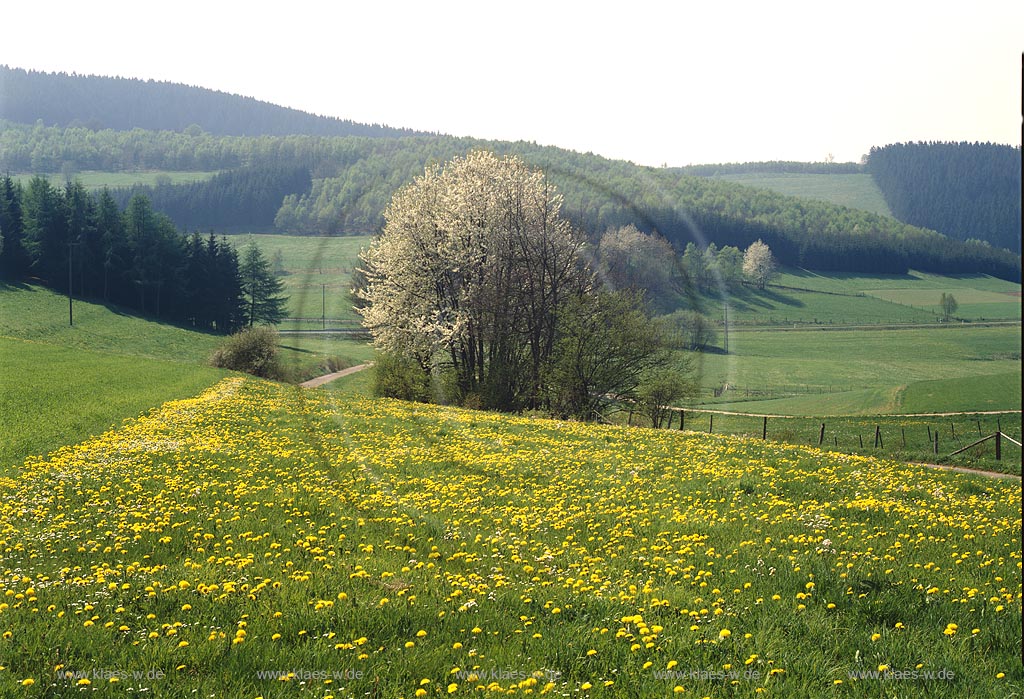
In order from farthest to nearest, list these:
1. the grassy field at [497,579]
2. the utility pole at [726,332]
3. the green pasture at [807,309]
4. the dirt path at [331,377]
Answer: the green pasture at [807,309] → the utility pole at [726,332] → the dirt path at [331,377] → the grassy field at [497,579]

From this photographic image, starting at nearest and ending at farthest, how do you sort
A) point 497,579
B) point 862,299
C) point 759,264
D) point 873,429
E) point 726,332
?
point 497,579 < point 873,429 < point 726,332 < point 862,299 < point 759,264

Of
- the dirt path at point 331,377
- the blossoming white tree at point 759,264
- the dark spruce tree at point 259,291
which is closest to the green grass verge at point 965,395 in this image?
the dirt path at point 331,377

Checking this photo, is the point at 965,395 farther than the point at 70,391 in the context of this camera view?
Yes

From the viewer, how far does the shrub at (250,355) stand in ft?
189

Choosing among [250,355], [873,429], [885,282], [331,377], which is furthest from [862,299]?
[250,355]

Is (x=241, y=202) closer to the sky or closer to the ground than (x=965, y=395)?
closer to the sky

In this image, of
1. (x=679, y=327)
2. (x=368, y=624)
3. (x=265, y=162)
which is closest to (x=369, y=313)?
(x=679, y=327)

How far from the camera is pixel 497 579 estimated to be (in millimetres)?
9180

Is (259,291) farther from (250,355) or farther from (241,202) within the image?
(241,202)

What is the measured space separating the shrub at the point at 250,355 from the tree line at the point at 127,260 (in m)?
40.0

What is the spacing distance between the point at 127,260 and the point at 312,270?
23.6 m

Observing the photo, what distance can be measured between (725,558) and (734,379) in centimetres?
7970

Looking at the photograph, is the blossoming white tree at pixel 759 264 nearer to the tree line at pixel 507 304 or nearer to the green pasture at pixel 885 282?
the green pasture at pixel 885 282

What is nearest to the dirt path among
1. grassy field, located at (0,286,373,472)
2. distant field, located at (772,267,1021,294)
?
grassy field, located at (0,286,373,472)
